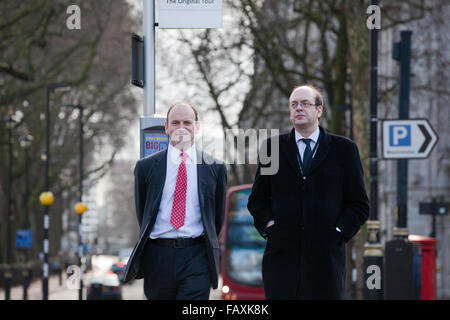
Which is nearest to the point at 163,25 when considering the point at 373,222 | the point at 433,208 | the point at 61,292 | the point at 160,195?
the point at 160,195

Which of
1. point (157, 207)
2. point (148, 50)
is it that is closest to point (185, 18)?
point (148, 50)

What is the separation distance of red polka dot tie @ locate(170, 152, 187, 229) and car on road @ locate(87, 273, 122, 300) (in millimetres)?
21014

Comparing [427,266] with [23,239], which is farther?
[23,239]

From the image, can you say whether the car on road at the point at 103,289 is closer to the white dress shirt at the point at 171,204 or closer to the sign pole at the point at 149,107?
the sign pole at the point at 149,107

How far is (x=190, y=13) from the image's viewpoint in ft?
24.6

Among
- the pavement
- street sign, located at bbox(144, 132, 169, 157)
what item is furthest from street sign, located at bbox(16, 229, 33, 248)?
street sign, located at bbox(144, 132, 169, 157)

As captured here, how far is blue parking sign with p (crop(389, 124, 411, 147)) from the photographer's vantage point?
12.1 m

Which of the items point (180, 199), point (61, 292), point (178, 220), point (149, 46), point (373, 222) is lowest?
point (61, 292)

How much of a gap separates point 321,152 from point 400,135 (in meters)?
6.93

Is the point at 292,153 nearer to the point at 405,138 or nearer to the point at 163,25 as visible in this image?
the point at 163,25

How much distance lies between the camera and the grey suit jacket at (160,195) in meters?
5.64

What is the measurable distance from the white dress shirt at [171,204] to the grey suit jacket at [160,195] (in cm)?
3

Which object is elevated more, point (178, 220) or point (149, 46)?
point (149, 46)

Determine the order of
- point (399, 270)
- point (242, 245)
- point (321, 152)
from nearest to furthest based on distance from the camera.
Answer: point (321, 152)
point (399, 270)
point (242, 245)
